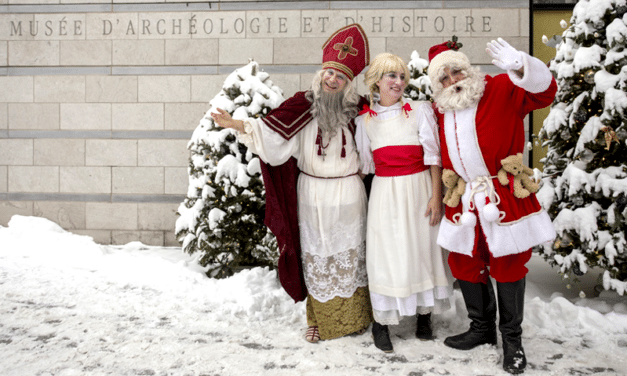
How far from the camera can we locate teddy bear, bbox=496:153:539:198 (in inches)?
104

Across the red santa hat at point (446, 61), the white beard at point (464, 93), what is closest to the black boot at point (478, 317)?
the white beard at point (464, 93)

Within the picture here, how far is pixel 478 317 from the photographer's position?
9.57 feet

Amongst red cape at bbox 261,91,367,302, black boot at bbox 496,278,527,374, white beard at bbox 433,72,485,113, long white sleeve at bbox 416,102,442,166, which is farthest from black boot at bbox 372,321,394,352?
white beard at bbox 433,72,485,113

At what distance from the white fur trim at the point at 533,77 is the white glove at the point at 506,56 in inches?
1.2

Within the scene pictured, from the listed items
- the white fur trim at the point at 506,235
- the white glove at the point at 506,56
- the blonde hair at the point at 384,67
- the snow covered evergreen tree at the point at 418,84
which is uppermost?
the snow covered evergreen tree at the point at 418,84

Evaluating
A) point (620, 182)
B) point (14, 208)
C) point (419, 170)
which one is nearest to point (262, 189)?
point (419, 170)

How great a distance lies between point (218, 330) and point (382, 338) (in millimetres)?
1214

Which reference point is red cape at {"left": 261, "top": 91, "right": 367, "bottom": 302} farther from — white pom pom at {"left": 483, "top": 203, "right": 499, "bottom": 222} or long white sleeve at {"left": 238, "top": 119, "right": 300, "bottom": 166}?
white pom pom at {"left": 483, "top": 203, "right": 499, "bottom": 222}

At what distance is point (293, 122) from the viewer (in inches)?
123

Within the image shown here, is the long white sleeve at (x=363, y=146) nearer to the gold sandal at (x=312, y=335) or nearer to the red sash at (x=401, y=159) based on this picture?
the red sash at (x=401, y=159)

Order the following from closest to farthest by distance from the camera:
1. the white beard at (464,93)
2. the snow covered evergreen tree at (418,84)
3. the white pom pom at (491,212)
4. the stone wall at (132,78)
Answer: the white pom pom at (491,212), the white beard at (464,93), the snow covered evergreen tree at (418,84), the stone wall at (132,78)

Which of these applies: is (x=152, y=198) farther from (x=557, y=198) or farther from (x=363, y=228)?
(x=557, y=198)

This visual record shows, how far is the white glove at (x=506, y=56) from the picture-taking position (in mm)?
2406

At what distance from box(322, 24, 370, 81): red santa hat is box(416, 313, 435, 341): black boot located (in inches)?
70.7
